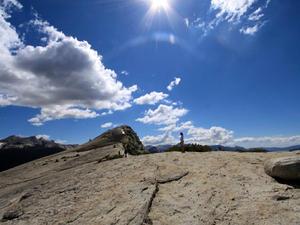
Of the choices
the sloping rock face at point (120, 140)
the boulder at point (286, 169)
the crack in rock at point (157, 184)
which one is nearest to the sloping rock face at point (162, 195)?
the crack in rock at point (157, 184)

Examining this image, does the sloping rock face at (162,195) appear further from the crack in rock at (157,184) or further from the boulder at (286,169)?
the boulder at (286,169)

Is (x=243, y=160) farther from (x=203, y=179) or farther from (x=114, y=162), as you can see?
(x=114, y=162)

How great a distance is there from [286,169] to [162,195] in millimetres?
4978

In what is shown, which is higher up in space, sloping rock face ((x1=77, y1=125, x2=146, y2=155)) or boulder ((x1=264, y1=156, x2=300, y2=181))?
sloping rock face ((x1=77, y1=125, x2=146, y2=155))

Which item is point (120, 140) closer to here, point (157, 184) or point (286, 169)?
point (157, 184)

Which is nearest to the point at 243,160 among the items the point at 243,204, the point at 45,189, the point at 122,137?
the point at 243,204

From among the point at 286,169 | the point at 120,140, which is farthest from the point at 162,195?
the point at 120,140

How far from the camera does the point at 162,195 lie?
39.7ft

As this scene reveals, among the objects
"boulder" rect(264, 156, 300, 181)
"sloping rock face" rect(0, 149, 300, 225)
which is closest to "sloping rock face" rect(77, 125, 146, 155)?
"sloping rock face" rect(0, 149, 300, 225)

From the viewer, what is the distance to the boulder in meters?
12.3

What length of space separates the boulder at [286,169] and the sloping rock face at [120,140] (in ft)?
46.7

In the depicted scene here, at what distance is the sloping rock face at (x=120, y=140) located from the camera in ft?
90.6

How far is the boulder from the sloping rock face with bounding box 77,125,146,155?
46.7 ft

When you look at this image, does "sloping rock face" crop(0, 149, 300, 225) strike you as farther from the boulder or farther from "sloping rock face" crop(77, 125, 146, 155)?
"sloping rock face" crop(77, 125, 146, 155)
